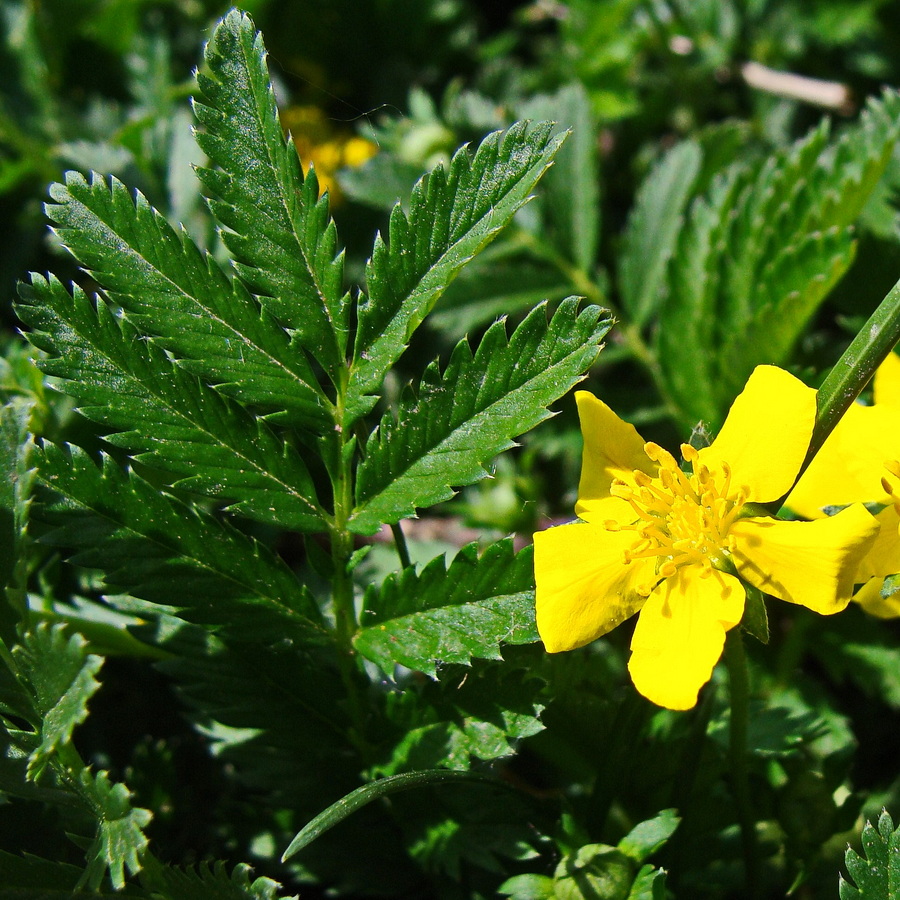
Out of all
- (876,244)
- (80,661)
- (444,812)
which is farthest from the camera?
(876,244)

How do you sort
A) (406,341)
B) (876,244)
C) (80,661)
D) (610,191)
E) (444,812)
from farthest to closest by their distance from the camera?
(610,191), (876,244), (444,812), (406,341), (80,661)

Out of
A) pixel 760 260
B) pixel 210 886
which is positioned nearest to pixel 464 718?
pixel 210 886

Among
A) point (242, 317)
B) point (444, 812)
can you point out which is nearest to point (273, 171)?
point (242, 317)

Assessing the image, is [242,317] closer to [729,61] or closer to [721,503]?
[721,503]

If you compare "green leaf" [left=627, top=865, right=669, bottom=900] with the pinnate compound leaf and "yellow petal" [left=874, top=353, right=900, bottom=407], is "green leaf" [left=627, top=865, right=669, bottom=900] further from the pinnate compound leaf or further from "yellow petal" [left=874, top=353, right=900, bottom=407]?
the pinnate compound leaf

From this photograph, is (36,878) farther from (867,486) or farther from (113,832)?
(867,486)
